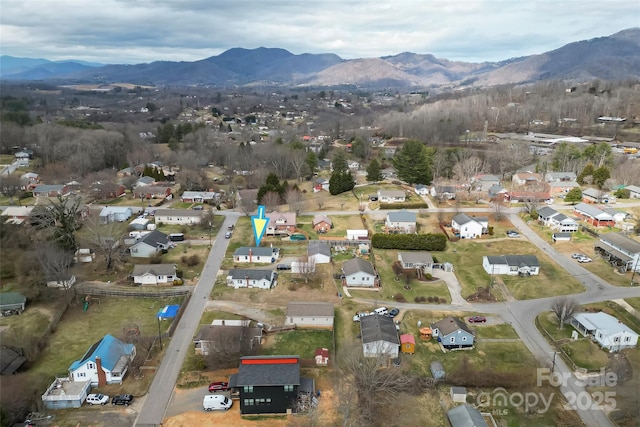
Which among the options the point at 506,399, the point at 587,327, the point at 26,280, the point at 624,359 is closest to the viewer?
the point at 506,399

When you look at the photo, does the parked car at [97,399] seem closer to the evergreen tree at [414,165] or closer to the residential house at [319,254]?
the residential house at [319,254]

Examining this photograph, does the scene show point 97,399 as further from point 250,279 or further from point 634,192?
point 634,192

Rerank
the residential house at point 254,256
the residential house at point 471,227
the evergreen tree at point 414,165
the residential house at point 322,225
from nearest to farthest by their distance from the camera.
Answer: the residential house at point 254,256
the residential house at point 471,227
the residential house at point 322,225
the evergreen tree at point 414,165

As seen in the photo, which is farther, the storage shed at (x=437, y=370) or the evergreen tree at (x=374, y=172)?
the evergreen tree at (x=374, y=172)

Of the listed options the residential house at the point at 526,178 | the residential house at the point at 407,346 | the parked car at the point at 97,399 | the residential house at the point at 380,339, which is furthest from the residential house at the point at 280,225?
the residential house at the point at 526,178

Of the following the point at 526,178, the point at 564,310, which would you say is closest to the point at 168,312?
the point at 564,310

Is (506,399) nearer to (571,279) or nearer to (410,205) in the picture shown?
(571,279)

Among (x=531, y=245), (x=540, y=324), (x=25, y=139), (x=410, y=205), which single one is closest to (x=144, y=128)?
(x=25, y=139)
